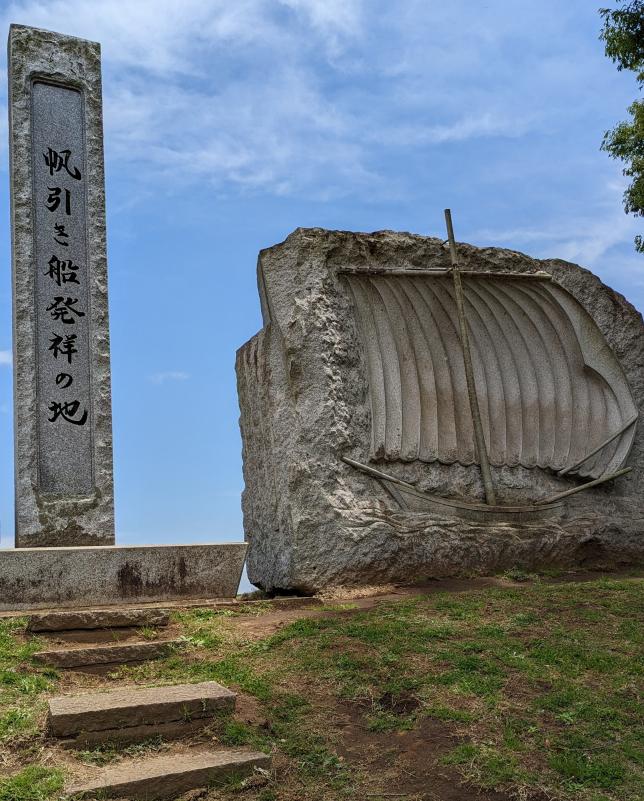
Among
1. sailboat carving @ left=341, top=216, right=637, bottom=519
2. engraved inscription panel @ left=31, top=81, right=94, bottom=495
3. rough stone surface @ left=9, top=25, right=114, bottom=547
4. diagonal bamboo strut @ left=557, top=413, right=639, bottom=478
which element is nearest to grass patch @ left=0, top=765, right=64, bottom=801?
rough stone surface @ left=9, top=25, right=114, bottom=547

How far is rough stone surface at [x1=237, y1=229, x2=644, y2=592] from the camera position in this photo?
22.7 feet

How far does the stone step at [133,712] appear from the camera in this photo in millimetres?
3984

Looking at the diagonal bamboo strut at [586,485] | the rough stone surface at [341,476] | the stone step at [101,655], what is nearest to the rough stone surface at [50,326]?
the rough stone surface at [341,476]

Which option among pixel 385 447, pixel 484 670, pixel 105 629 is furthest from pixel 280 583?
pixel 484 670

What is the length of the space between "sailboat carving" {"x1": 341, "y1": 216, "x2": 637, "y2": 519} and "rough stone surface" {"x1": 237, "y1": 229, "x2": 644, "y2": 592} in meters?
0.13

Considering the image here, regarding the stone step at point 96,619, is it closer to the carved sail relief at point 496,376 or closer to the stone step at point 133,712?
the stone step at point 133,712

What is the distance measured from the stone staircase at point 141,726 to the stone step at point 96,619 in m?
0.32

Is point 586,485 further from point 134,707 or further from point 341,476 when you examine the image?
point 134,707

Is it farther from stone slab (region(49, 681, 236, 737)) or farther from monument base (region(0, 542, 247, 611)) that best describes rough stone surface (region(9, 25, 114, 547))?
stone slab (region(49, 681, 236, 737))

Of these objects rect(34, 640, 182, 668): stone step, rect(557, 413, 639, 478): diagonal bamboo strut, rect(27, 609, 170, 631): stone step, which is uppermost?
rect(557, 413, 639, 478): diagonal bamboo strut

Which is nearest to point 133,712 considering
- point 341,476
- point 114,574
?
point 114,574

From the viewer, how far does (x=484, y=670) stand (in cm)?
480

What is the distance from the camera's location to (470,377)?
7.91m

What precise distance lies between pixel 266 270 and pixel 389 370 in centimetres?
139
